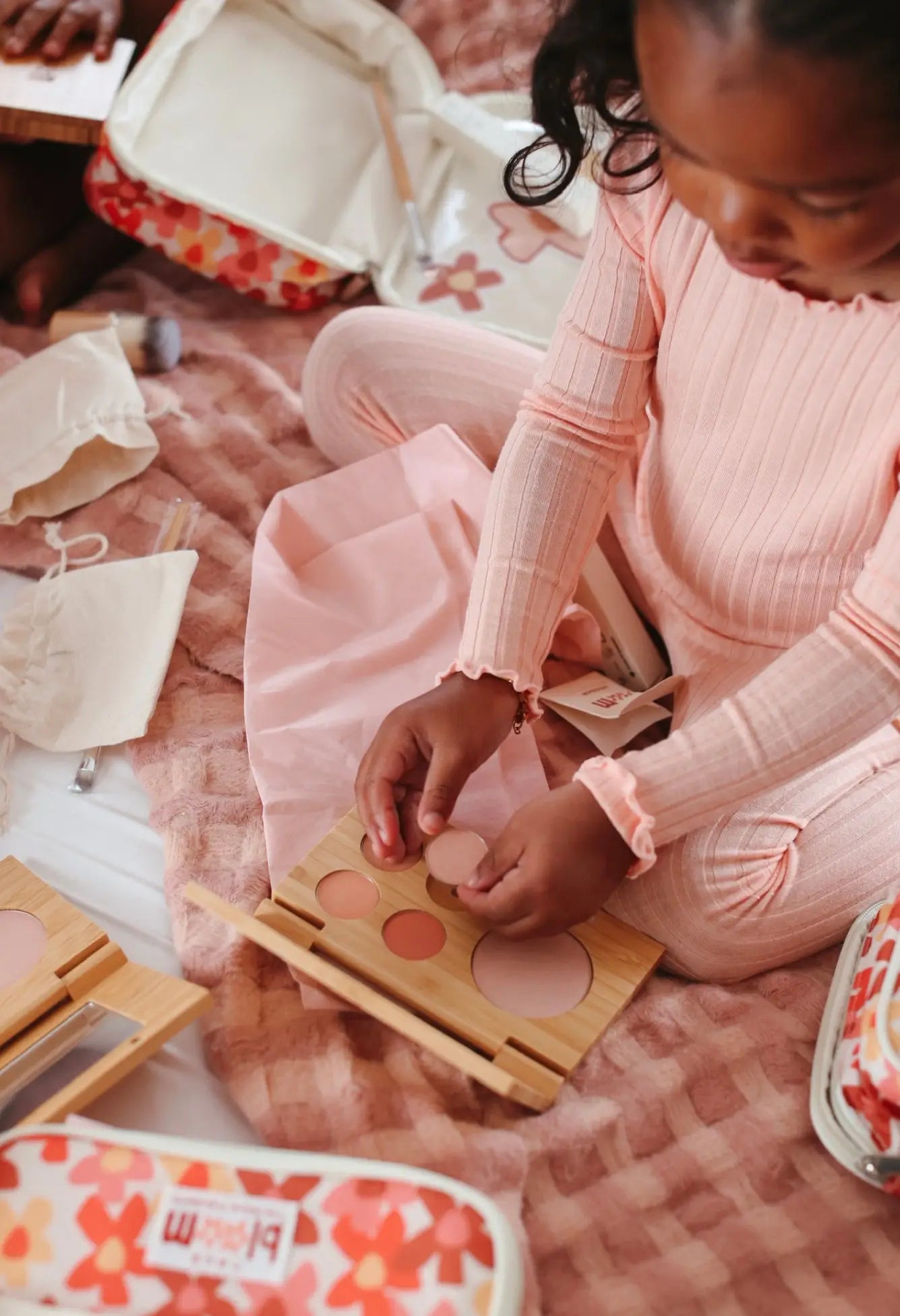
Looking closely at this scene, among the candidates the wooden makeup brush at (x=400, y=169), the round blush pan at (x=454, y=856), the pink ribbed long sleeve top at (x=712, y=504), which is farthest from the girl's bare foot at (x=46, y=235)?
the round blush pan at (x=454, y=856)

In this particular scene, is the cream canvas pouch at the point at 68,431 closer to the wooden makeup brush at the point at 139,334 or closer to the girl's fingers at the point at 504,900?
the wooden makeup brush at the point at 139,334

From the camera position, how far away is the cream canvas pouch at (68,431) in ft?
3.36

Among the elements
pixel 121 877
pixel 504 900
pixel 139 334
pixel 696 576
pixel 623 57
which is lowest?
pixel 121 877

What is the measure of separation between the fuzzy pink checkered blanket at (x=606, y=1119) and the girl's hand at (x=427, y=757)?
4.6 inches

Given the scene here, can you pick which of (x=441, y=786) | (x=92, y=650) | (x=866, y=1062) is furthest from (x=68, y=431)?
(x=866, y=1062)

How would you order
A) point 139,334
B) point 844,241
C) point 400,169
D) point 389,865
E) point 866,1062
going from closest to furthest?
point 844,241 < point 866,1062 < point 389,865 < point 139,334 < point 400,169

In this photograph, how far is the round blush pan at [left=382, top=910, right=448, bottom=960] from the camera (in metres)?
0.71

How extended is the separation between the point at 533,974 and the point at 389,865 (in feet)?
0.36

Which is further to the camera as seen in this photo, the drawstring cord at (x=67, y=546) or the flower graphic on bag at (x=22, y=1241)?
the drawstring cord at (x=67, y=546)

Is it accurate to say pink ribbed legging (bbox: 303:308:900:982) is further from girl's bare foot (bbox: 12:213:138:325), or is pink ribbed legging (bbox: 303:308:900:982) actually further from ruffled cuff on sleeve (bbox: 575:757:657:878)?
girl's bare foot (bbox: 12:213:138:325)

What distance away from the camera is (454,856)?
2.43 feet

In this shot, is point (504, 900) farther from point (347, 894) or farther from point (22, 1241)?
point (22, 1241)

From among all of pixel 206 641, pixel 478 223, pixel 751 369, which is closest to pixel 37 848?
pixel 206 641

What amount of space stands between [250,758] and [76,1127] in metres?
0.29
